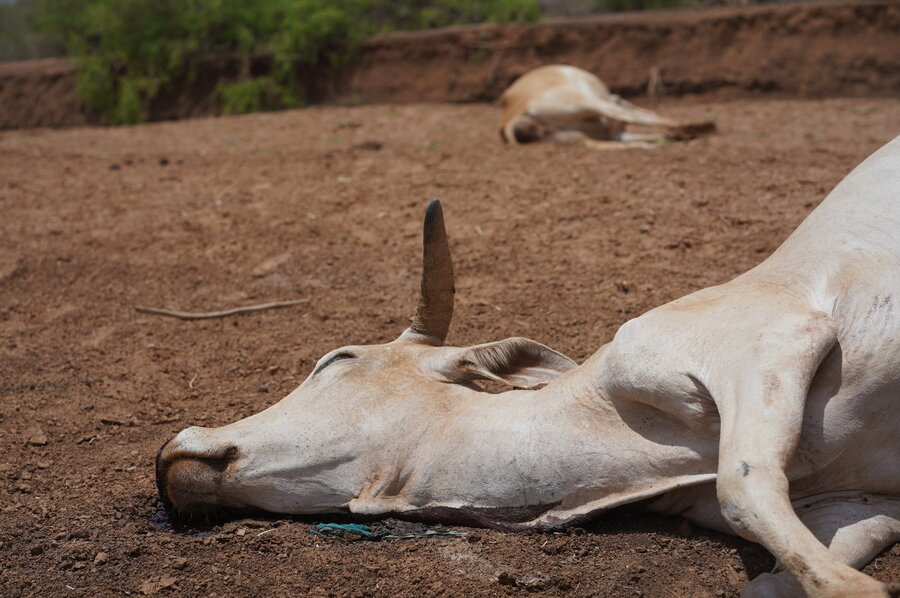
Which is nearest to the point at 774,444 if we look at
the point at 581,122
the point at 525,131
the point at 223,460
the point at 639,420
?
the point at 639,420

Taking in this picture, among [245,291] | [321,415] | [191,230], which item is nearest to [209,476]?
[321,415]

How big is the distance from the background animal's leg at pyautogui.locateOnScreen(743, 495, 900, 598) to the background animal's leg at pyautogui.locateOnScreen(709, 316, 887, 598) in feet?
1.22

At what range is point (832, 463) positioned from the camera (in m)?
2.71

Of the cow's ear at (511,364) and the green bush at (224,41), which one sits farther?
the green bush at (224,41)

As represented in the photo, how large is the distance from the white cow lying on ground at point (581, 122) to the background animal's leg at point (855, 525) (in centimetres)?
501

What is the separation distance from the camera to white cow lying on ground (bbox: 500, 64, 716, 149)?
764cm

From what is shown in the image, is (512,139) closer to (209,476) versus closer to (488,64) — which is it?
(488,64)

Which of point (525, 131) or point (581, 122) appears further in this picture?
point (581, 122)

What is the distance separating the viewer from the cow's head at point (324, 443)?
2898mm

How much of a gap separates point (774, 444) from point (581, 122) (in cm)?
601

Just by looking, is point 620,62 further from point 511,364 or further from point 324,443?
point 324,443

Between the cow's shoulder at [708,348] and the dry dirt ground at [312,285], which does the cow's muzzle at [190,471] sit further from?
the cow's shoulder at [708,348]

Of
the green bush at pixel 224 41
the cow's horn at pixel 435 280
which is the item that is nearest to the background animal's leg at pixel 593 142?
the green bush at pixel 224 41

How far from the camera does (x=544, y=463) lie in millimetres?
2797
